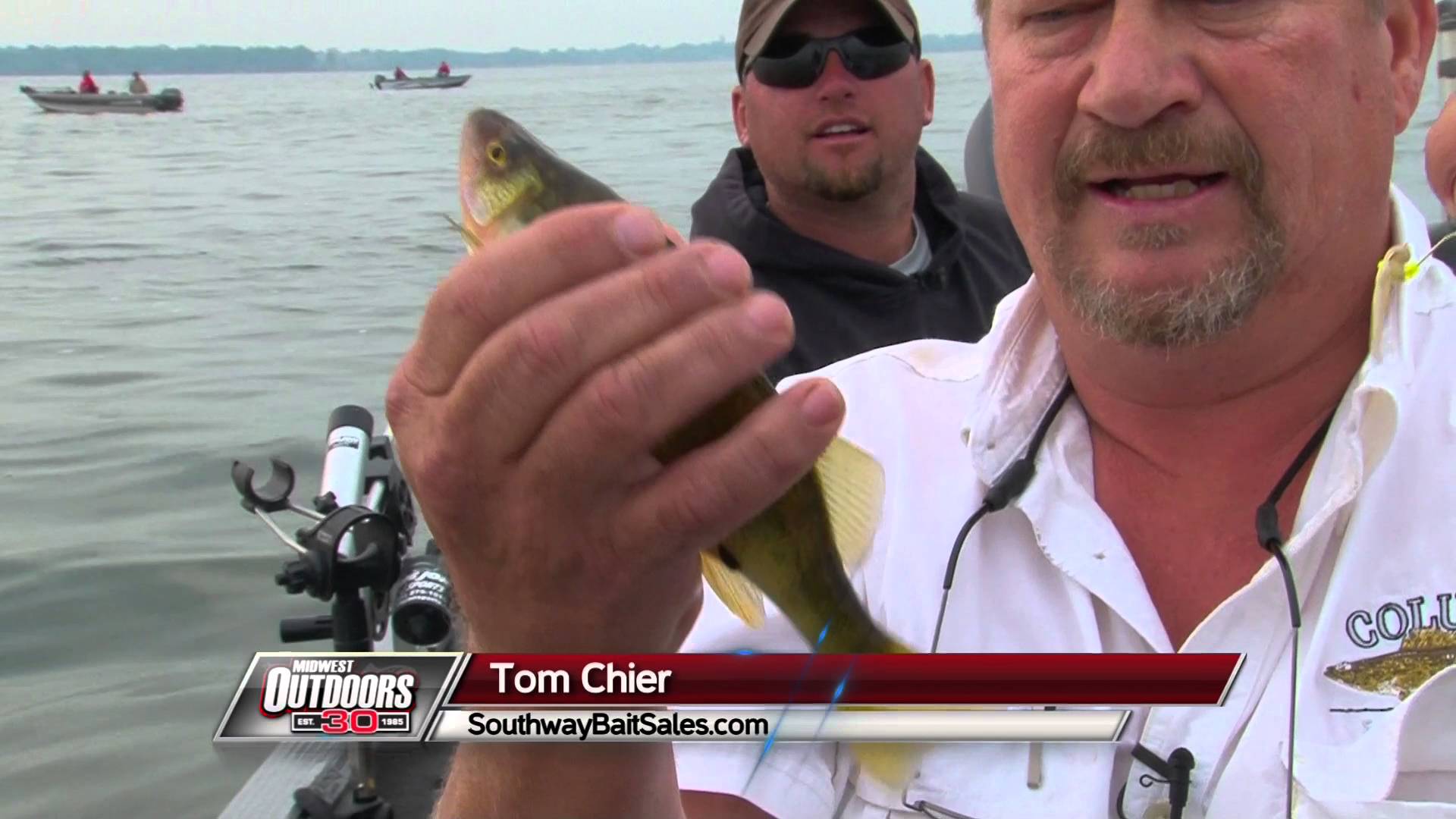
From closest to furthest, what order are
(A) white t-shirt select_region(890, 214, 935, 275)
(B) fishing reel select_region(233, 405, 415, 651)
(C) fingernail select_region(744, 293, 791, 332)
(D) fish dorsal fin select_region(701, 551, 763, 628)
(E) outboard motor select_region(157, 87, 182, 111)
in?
(C) fingernail select_region(744, 293, 791, 332)
(D) fish dorsal fin select_region(701, 551, 763, 628)
(B) fishing reel select_region(233, 405, 415, 651)
(A) white t-shirt select_region(890, 214, 935, 275)
(E) outboard motor select_region(157, 87, 182, 111)

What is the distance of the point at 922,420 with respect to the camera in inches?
90.4

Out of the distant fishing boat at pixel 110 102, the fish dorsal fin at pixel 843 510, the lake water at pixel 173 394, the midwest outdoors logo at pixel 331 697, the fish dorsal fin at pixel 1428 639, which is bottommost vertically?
the lake water at pixel 173 394

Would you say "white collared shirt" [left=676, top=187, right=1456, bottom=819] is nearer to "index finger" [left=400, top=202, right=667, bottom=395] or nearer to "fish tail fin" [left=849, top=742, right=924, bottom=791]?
"fish tail fin" [left=849, top=742, right=924, bottom=791]

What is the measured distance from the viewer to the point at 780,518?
1.61 metres

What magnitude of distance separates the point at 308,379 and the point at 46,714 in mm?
4652

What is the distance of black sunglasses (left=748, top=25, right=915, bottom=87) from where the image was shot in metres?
4.61

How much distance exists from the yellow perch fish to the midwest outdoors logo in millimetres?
558

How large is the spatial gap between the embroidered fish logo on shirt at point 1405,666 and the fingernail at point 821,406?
95 centimetres

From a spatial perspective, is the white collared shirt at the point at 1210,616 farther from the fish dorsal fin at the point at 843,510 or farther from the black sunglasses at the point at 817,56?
the black sunglasses at the point at 817,56

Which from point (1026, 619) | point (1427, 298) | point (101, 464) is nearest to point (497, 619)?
point (1026, 619)

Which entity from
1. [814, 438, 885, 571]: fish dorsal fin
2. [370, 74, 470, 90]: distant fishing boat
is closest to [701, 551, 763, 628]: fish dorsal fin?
[814, 438, 885, 571]: fish dorsal fin

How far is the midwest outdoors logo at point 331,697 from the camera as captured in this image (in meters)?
1.86

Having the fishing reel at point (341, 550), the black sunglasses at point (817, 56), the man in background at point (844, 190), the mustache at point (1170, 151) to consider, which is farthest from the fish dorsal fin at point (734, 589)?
the black sunglasses at point (817, 56)

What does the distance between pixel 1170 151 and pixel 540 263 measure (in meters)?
1.18
